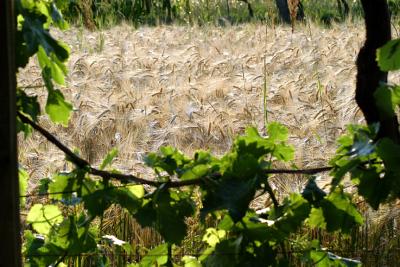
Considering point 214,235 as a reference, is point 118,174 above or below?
above

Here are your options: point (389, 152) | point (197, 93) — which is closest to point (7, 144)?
point (389, 152)

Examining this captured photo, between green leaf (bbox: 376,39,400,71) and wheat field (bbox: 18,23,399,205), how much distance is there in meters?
1.54

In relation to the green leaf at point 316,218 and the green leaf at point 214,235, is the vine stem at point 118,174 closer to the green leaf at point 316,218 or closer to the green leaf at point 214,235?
the green leaf at point 316,218

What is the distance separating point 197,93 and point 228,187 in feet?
9.82

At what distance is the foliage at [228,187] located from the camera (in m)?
1.41

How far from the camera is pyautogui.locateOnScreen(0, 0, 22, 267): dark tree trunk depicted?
118 centimetres

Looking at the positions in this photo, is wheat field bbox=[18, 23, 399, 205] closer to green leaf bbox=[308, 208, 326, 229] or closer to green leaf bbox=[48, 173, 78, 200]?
green leaf bbox=[308, 208, 326, 229]

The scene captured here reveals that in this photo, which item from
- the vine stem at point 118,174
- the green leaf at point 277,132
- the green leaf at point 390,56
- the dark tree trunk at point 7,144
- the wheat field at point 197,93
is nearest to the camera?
the dark tree trunk at point 7,144

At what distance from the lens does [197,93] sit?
4434mm

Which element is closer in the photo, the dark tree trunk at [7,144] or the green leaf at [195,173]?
the dark tree trunk at [7,144]

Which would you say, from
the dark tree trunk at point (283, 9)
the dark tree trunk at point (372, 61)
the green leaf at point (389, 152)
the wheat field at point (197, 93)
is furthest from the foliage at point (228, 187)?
the dark tree trunk at point (283, 9)

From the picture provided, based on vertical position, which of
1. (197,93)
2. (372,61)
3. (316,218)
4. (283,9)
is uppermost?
(372,61)

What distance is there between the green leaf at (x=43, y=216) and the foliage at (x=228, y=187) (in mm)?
111

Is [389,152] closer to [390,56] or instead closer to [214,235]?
[390,56]
